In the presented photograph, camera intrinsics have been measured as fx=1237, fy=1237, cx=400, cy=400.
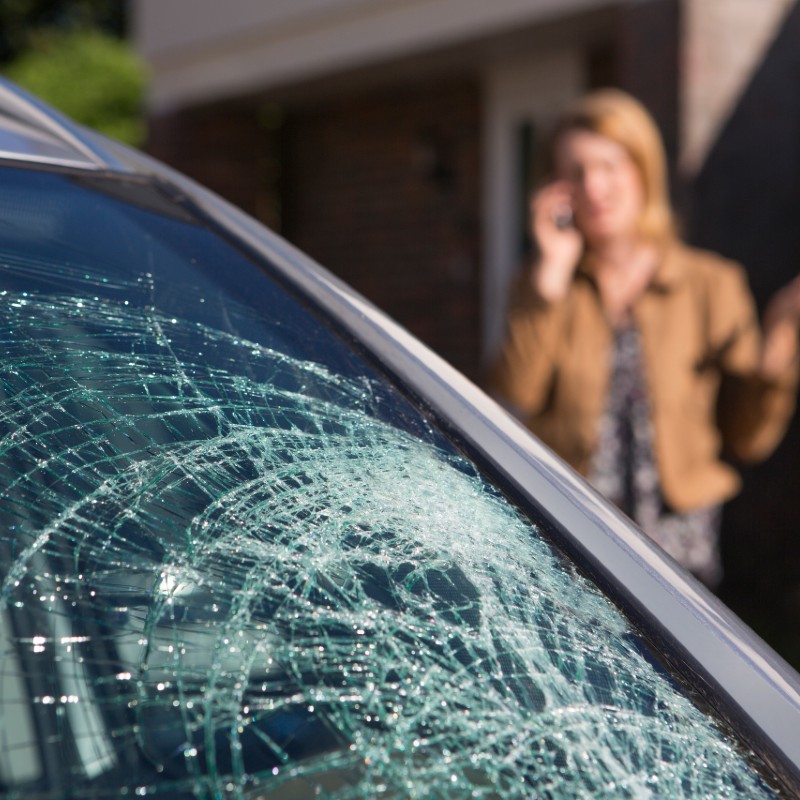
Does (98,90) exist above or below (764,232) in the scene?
above

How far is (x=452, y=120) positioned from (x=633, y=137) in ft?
15.0

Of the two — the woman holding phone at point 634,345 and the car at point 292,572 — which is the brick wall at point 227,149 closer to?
the woman holding phone at point 634,345

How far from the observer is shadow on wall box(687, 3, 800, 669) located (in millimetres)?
4934

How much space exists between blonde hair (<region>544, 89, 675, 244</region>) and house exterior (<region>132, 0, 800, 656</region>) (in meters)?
1.86

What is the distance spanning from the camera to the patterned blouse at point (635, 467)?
9.73ft

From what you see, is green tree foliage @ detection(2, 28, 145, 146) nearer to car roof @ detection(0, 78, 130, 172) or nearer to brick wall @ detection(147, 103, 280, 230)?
brick wall @ detection(147, 103, 280, 230)

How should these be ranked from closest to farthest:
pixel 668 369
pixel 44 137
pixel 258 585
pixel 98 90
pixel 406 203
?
pixel 258 585, pixel 44 137, pixel 668 369, pixel 406 203, pixel 98 90

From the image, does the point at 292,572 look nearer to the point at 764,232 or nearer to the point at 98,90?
the point at 764,232

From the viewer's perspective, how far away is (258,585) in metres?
1.01

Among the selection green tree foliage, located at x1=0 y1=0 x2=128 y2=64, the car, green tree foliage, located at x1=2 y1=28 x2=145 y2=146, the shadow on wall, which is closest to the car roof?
the car

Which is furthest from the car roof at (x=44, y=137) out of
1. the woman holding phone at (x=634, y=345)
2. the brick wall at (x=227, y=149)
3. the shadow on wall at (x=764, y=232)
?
the brick wall at (x=227, y=149)

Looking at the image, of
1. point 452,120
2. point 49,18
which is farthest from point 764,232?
point 49,18

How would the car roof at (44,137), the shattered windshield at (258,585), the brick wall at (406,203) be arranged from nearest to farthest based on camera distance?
the shattered windshield at (258,585)
the car roof at (44,137)
the brick wall at (406,203)

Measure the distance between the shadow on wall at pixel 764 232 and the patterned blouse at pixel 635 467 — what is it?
80.2 inches
